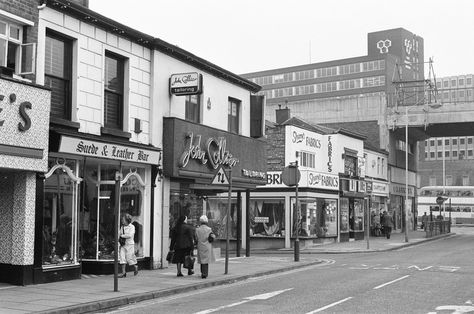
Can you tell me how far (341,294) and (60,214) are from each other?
22.9 feet

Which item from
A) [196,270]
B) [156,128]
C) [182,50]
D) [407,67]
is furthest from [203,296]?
[407,67]

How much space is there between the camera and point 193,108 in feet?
66.3

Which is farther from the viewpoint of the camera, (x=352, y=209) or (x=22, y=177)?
(x=352, y=209)

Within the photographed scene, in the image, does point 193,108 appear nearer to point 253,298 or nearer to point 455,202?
point 253,298

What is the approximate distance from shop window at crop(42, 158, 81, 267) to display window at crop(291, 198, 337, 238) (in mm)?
18108

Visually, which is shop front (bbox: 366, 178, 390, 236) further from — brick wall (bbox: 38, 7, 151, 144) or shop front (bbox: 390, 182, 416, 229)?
brick wall (bbox: 38, 7, 151, 144)

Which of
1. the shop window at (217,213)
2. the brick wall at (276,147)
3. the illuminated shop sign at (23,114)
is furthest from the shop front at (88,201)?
the brick wall at (276,147)

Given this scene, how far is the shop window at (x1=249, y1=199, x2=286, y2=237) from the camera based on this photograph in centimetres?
3225

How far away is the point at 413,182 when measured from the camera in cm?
5212

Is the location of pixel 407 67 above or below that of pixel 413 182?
above

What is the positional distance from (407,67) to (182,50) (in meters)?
108

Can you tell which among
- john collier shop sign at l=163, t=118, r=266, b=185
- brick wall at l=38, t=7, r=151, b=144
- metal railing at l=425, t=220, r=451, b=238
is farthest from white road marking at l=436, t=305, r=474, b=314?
metal railing at l=425, t=220, r=451, b=238

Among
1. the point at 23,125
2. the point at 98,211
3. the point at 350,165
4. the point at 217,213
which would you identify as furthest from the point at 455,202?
the point at 23,125

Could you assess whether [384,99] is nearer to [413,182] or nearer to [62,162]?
[413,182]
